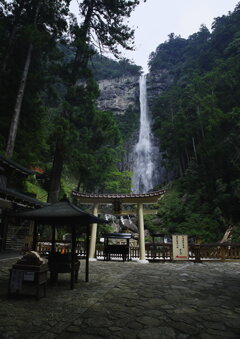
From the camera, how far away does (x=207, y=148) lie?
1095 inches

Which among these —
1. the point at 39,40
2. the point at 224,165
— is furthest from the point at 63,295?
the point at 224,165

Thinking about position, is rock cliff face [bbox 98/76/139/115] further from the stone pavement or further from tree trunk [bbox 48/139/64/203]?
the stone pavement

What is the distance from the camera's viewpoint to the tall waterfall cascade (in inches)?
1604

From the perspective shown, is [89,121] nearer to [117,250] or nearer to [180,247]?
[117,250]

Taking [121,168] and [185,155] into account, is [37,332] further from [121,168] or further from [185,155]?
[121,168]

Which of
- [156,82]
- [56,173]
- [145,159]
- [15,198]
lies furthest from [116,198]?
[156,82]

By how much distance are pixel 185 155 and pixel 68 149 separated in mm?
27510

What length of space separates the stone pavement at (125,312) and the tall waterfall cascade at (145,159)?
33717 mm

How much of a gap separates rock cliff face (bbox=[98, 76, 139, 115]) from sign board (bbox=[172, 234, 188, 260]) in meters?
46.0

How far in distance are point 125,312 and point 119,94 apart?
60.8 metres

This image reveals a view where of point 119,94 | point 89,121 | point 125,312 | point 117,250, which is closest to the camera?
→ point 125,312

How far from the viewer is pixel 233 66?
3058 centimetres

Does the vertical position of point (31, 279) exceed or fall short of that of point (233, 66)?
it falls short

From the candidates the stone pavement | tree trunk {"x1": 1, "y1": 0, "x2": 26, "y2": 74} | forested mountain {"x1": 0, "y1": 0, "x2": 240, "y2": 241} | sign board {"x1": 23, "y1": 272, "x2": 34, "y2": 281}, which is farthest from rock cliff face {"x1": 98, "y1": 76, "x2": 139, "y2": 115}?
sign board {"x1": 23, "y1": 272, "x2": 34, "y2": 281}
